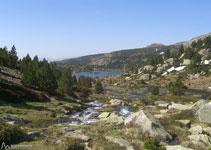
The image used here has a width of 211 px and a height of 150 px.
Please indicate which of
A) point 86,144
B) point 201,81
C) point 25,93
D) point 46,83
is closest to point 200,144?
point 86,144

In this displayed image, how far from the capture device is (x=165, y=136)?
14.9 m

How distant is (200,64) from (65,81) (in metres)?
149

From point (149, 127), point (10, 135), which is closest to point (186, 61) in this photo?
point (149, 127)

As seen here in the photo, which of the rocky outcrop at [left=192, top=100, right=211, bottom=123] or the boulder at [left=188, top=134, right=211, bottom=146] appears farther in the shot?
the rocky outcrop at [left=192, top=100, right=211, bottom=123]

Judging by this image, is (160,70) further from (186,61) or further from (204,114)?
(204,114)

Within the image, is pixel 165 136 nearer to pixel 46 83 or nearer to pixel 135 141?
pixel 135 141

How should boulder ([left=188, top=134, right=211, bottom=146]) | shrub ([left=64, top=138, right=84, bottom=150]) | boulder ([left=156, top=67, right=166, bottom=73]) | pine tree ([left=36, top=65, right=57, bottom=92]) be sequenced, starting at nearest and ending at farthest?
shrub ([left=64, top=138, right=84, bottom=150]) < boulder ([left=188, top=134, right=211, bottom=146]) < pine tree ([left=36, top=65, right=57, bottom=92]) < boulder ([left=156, top=67, right=166, bottom=73])

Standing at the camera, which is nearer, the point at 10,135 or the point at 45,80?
the point at 10,135

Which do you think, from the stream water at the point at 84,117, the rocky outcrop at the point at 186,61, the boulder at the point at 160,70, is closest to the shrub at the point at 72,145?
the stream water at the point at 84,117

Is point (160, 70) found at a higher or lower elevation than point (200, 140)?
lower

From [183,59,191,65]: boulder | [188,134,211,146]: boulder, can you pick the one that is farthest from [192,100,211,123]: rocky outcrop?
[183,59,191,65]: boulder

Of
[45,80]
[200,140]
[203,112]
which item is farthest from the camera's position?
[45,80]

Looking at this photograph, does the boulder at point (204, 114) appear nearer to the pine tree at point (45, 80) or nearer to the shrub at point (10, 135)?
the shrub at point (10, 135)

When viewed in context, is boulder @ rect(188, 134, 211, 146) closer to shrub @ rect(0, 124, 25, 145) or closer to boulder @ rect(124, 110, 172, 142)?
boulder @ rect(124, 110, 172, 142)
